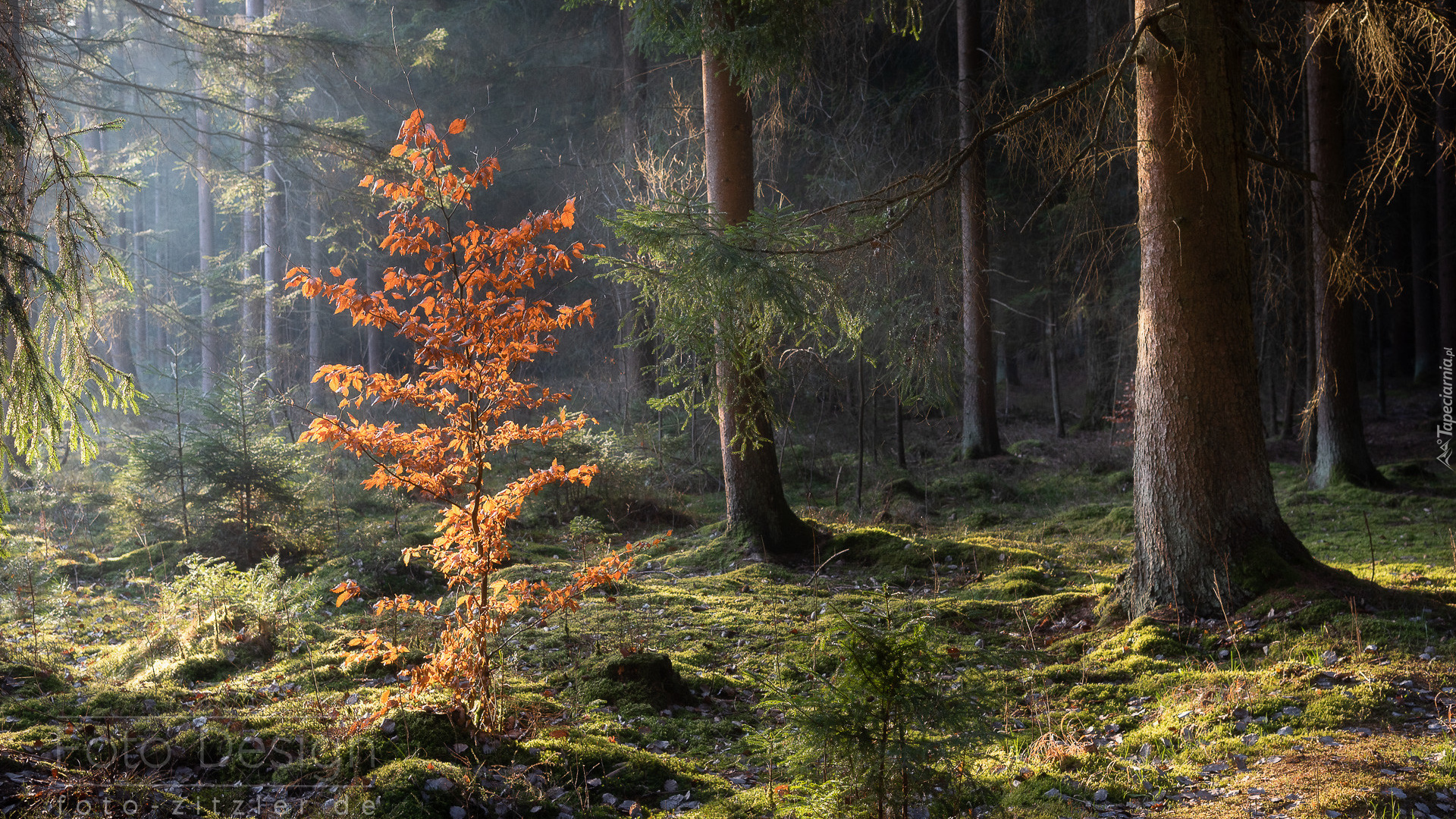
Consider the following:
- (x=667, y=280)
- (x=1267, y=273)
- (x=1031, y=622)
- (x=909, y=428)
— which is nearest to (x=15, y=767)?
(x=667, y=280)

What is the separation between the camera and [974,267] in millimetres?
13570

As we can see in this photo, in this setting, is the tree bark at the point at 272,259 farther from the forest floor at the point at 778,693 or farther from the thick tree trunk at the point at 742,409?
the thick tree trunk at the point at 742,409

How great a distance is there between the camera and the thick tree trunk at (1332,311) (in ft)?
31.1

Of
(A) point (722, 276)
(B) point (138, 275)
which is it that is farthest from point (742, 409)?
(B) point (138, 275)

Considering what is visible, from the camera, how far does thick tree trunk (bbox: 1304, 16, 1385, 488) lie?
9.48 meters

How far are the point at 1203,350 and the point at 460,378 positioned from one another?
15.4ft

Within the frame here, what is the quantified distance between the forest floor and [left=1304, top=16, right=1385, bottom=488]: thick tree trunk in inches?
31.3

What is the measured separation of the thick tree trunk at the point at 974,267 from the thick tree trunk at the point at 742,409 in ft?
18.5

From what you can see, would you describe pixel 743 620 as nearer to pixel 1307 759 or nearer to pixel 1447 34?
pixel 1307 759

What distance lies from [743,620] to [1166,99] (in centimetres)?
493

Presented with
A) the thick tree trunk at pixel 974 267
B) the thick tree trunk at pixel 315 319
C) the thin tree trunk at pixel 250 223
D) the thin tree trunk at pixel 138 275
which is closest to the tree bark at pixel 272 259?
Answer: the thin tree trunk at pixel 250 223

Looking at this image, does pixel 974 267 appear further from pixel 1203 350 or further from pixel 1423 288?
pixel 1423 288

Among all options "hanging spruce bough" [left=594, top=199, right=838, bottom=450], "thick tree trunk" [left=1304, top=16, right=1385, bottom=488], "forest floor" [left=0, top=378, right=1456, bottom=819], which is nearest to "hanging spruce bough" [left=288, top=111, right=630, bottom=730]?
"forest floor" [left=0, top=378, right=1456, bottom=819]

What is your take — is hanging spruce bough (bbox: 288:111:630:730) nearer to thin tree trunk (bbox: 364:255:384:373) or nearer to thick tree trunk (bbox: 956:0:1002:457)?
thick tree trunk (bbox: 956:0:1002:457)
